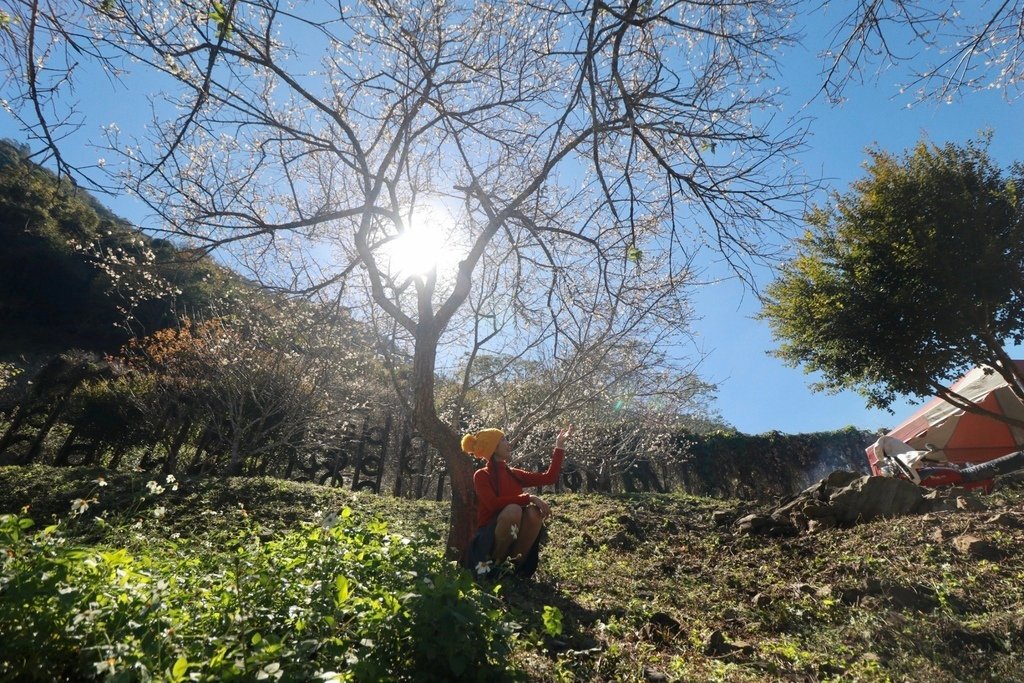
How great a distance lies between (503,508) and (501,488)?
0.58 feet

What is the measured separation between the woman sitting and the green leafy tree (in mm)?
6137

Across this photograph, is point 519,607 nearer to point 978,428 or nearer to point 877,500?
point 877,500

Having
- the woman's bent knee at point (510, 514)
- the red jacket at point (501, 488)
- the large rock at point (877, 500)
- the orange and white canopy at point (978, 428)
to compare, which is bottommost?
the woman's bent knee at point (510, 514)

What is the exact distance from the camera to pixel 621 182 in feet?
15.9

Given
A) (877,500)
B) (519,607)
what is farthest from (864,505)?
(519,607)

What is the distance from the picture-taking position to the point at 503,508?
447 centimetres

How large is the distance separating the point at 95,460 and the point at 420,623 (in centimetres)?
1838

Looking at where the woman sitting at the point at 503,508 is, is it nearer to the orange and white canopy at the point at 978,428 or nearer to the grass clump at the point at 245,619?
the grass clump at the point at 245,619

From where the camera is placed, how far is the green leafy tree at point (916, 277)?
887 centimetres

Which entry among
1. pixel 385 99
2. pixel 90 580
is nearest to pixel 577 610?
pixel 90 580

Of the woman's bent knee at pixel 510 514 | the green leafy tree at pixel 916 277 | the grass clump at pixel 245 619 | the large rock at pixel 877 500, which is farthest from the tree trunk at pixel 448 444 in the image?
the green leafy tree at pixel 916 277

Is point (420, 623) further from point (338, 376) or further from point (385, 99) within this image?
point (338, 376)

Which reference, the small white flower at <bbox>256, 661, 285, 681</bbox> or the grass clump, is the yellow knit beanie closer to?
the grass clump

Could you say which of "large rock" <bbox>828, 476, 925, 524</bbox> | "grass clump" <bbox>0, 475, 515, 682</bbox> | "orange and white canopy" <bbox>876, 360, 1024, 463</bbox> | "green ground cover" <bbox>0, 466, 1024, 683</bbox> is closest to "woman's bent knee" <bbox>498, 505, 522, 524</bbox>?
"green ground cover" <bbox>0, 466, 1024, 683</bbox>
